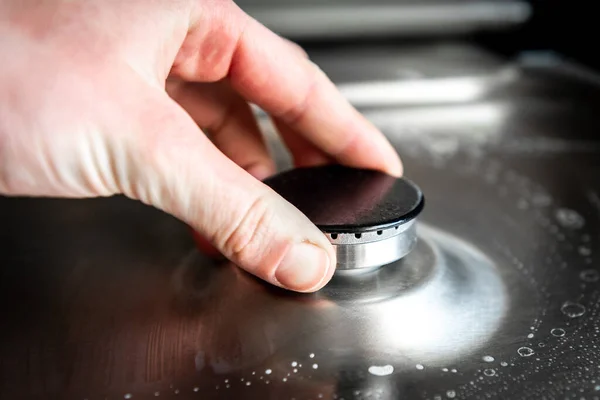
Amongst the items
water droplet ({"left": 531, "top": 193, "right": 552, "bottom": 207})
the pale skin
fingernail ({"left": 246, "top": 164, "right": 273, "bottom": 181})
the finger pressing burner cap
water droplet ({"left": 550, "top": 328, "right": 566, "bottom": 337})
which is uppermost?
the pale skin

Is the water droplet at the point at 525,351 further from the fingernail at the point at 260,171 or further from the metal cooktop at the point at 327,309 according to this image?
the fingernail at the point at 260,171

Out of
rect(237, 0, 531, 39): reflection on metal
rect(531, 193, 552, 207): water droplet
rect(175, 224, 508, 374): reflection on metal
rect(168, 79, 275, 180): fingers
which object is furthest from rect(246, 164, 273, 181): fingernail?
rect(237, 0, 531, 39): reflection on metal

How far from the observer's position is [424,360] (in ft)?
1.19

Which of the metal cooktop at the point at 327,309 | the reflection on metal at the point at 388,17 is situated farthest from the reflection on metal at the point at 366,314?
the reflection on metal at the point at 388,17

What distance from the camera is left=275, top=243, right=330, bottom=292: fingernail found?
1.20ft

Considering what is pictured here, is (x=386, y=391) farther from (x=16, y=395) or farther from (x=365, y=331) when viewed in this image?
(x=16, y=395)

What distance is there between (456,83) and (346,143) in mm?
395

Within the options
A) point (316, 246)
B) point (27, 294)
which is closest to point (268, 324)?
point (316, 246)

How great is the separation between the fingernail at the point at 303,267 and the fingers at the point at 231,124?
0.64 ft

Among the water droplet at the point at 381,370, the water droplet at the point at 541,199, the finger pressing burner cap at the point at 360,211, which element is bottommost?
the water droplet at the point at 541,199

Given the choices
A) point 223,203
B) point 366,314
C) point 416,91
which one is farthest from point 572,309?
point 416,91

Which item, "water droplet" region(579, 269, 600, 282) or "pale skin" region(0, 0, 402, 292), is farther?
"water droplet" region(579, 269, 600, 282)

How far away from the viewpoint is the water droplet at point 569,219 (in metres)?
0.53

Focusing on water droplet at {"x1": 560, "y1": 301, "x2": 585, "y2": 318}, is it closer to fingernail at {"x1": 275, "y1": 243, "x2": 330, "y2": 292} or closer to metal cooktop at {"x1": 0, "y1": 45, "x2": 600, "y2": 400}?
metal cooktop at {"x1": 0, "y1": 45, "x2": 600, "y2": 400}
